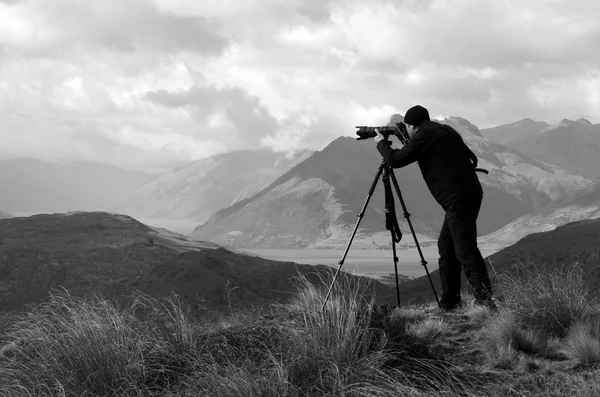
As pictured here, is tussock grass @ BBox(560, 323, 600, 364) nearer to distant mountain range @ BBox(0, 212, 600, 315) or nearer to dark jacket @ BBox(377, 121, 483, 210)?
dark jacket @ BBox(377, 121, 483, 210)

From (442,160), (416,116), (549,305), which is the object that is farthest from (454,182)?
(549,305)

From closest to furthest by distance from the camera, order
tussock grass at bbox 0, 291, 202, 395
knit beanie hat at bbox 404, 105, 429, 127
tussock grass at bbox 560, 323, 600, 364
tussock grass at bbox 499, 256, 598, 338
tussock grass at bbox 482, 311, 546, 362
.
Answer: tussock grass at bbox 0, 291, 202, 395 → tussock grass at bbox 560, 323, 600, 364 → tussock grass at bbox 482, 311, 546, 362 → tussock grass at bbox 499, 256, 598, 338 → knit beanie hat at bbox 404, 105, 429, 127

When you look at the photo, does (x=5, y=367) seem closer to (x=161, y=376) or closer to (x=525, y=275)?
(x=161, y=376)

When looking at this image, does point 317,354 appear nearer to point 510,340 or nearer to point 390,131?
point 510,340

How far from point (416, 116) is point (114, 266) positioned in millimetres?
101176

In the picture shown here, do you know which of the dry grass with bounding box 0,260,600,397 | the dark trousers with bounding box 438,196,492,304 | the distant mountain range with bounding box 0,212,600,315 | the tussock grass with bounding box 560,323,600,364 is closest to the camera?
the dry grass with bounding box 0,260,600,397

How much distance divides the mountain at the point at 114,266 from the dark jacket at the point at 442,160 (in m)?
49.5

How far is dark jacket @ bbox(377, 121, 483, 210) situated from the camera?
6406 mm

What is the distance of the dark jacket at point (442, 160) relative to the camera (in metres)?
6.41

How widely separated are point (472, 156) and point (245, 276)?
79.8m

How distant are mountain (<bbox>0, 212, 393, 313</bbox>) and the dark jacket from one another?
49.5m

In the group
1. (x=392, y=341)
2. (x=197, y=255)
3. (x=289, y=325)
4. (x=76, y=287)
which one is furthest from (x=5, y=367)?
(x=76, y=287)

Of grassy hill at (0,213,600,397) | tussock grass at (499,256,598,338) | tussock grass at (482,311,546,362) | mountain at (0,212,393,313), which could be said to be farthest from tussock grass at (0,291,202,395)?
mountain at (0,212,393,313)

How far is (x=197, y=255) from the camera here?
264 feet
